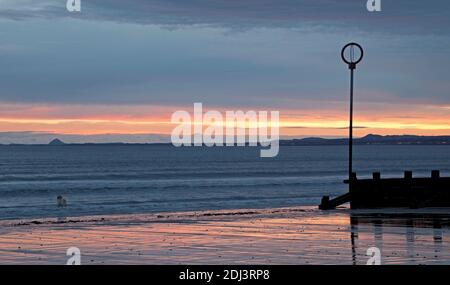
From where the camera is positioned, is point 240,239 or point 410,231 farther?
point 410,231

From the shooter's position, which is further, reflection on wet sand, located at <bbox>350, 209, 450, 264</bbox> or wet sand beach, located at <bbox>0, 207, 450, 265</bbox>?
reflection on wet sand, located at <bbox>350, 209, 450, 264</bbox>

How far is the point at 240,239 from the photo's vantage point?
1051 inches

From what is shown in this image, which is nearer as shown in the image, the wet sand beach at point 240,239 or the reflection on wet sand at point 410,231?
the wet sand beach at point 240,239

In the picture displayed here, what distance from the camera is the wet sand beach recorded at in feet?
72.0

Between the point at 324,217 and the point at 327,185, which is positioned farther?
the point at 327,185

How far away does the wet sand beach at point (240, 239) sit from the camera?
22.0 meters

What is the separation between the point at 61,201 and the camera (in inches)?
2186
